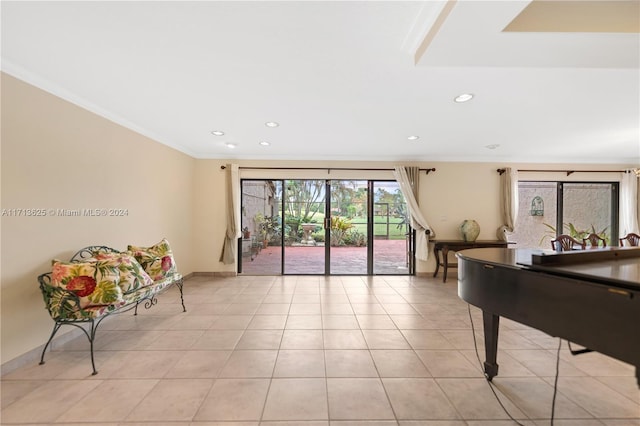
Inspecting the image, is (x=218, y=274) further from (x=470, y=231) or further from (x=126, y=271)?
(x=470, y=231)

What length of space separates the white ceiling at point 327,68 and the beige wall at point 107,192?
12.7 inches

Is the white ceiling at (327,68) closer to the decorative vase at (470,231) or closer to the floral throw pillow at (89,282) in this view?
the floral throw pillow at (89,282)

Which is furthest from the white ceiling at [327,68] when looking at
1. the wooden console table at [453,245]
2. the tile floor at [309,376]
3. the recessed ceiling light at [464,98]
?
the tile floor at [309,376]

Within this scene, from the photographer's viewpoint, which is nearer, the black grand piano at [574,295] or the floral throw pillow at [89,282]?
the black grand piano at [574,295]

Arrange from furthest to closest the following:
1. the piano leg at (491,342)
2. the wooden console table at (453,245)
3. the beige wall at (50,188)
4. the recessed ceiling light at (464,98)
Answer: the wooden console table at (453,245) → the recessed ceiling light at (464,98) → the beige wall at (50,188) → the piano leg at (491,342)

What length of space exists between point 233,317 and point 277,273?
6.58 ft

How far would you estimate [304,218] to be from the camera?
5035mm

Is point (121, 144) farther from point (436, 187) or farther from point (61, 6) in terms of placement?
point (436, 187)

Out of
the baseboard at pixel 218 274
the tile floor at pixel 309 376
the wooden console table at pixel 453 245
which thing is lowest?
the tile floor at pixel 309 376

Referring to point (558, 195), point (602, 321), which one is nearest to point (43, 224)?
point (602, 321)

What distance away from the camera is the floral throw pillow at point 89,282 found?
6.70 ft

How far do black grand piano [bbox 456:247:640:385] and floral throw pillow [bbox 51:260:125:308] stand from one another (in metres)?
2.86

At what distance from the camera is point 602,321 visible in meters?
1.08

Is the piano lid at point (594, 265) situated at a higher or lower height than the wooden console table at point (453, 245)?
higher
